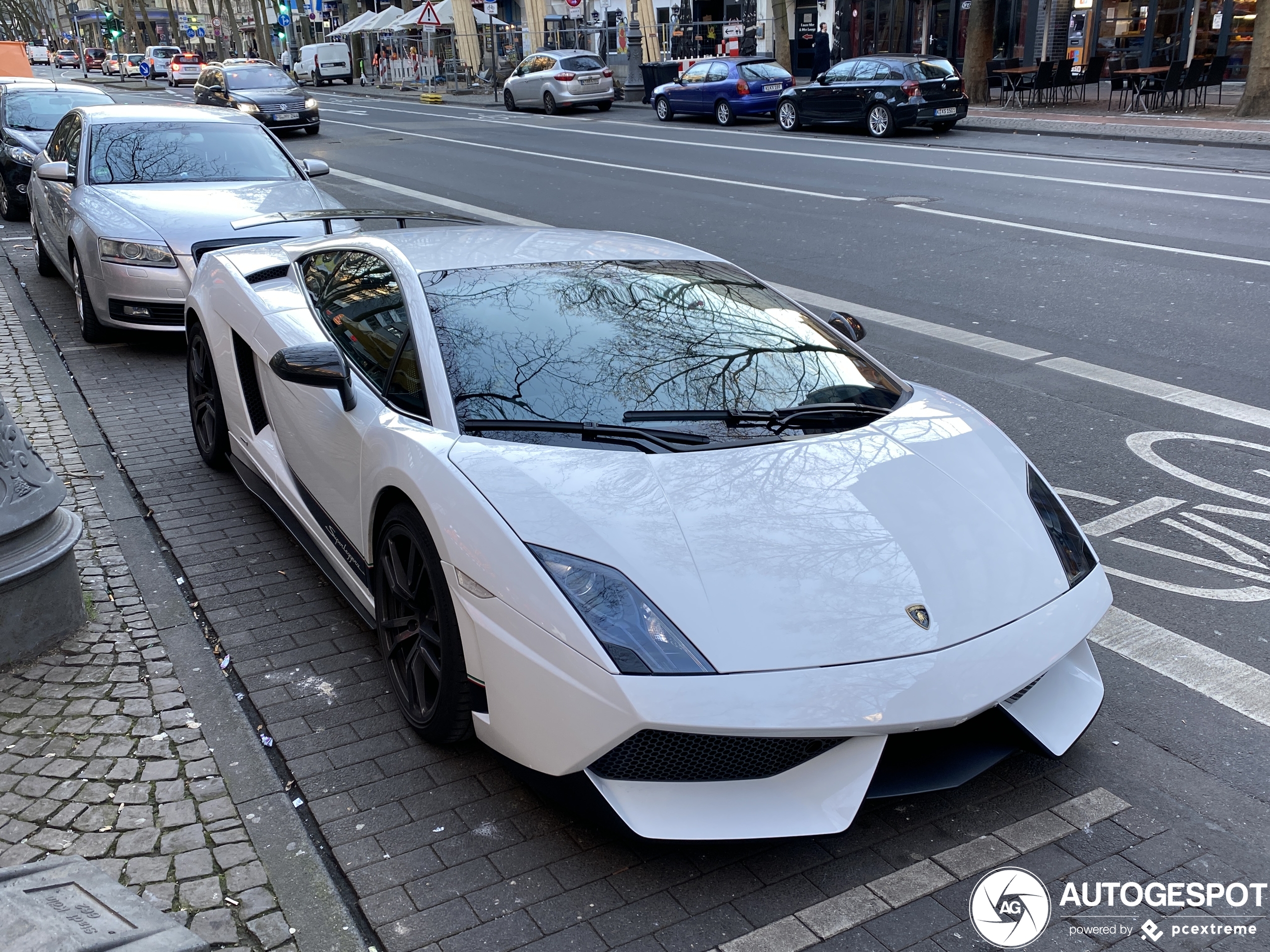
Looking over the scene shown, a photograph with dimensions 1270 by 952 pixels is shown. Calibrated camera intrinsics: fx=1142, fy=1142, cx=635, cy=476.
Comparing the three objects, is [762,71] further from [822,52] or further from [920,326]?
[920,326]

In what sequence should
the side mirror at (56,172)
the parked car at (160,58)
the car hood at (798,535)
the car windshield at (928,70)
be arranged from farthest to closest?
the parked car at (160,58) → the car windshield at (928,70) → the side mirror at (56,172) → the car hood at (798,535)

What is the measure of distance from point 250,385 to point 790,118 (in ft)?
71.2

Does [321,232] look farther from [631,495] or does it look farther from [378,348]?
[631,495]

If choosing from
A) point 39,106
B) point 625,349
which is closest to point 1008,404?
point 625,349

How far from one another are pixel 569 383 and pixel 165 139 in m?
7.26

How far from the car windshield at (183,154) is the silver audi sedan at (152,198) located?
0.03ft

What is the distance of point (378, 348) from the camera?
160 inches

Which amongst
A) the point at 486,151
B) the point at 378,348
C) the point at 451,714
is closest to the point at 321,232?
the point at 378,348

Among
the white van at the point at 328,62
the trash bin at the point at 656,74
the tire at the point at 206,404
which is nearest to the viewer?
the tire at the point at 206,404

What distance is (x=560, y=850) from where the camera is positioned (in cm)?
309

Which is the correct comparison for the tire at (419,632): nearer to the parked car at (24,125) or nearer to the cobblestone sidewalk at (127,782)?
the cobblestone sidewalk at (127,782)

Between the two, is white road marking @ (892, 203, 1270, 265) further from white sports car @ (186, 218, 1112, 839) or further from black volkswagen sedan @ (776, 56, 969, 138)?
black volkswagen sedan @ (776, 56, 969, 138)

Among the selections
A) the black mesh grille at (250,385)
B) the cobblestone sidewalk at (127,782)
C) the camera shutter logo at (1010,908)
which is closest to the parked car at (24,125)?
the black mesh grille at (250,385)

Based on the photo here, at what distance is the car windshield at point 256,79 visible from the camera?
2972cm
